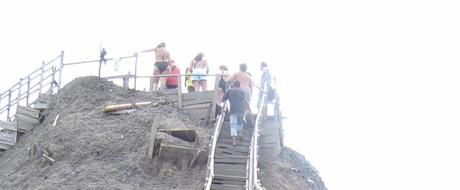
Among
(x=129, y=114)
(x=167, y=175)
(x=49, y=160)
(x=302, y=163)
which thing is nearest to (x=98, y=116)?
(x=129, y=114)

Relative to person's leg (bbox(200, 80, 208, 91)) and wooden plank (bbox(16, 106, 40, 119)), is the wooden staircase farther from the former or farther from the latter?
wooden plank (bbox(16, 106, 40, 119))

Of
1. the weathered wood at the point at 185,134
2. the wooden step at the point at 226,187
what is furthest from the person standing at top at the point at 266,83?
the wooden step at the point at 226,187

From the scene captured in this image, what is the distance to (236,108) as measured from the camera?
16.9 meters

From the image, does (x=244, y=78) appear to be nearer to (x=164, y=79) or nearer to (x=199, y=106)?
(x=199, y=106)

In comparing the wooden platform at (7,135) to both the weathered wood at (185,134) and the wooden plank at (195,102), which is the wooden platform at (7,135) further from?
the weathered wood at (185,134)

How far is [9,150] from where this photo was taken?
19562 mm

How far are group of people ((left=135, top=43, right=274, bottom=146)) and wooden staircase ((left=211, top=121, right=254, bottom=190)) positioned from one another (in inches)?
13.7

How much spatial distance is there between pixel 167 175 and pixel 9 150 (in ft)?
21.1

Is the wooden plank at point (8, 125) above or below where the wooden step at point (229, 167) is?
above

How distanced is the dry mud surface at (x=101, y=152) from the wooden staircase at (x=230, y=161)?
0.39 m

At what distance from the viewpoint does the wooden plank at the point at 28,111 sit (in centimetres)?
2017

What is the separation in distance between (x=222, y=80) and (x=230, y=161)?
424cm

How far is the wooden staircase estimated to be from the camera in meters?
14.9

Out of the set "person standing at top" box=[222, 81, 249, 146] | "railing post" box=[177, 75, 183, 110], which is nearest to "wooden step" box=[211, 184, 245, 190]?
"person standing at top" box=[222, 81, 249, 146]
